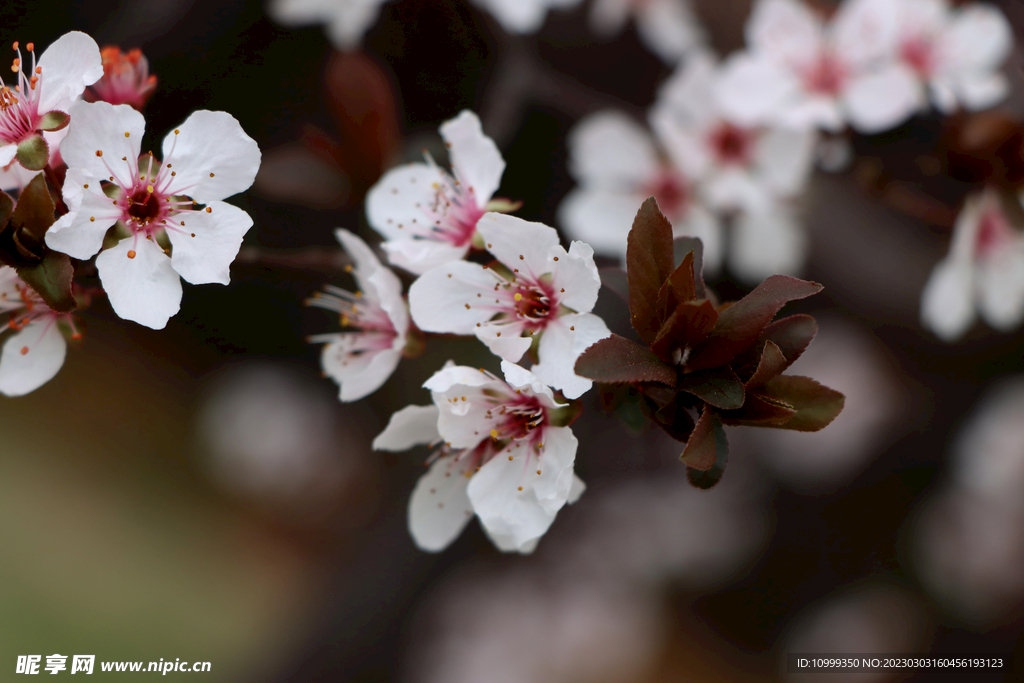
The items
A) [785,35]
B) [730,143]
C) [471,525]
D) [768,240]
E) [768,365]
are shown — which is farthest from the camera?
[471,525]

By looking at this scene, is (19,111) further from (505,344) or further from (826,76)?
(826,76)

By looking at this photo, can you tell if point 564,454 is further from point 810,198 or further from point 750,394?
point 810,198

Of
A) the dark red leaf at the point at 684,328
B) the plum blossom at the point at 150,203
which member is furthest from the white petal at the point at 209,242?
the dark red leaf at the point at 684,328

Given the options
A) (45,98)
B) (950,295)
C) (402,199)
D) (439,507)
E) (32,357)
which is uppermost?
(45,98)

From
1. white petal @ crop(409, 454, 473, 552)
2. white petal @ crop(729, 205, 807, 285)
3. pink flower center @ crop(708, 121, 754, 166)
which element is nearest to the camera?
white petal @ crop(409, 454, 473, 552)

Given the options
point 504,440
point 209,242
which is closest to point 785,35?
point 504,440

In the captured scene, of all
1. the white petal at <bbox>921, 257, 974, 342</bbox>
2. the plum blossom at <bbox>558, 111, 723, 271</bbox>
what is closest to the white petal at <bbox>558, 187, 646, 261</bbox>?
the plum blossom at <bbox>558, 111, 723, 271</bbox>

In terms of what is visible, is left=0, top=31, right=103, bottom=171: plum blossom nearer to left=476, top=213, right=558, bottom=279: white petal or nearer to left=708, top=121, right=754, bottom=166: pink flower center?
left=476, top=213, right=558, bottom=279: white petal
